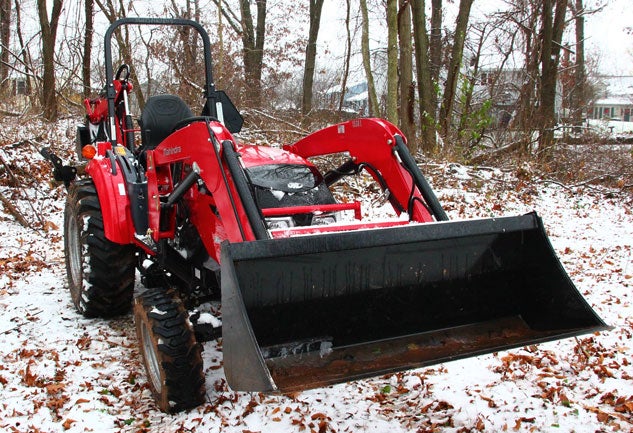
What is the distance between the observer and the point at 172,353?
3.43 m

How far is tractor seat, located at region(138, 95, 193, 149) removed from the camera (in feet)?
17.1

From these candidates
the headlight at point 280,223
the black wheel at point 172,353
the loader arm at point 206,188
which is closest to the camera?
the loader arm at point 206,188

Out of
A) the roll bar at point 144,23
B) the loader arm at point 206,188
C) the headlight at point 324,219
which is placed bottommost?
the headlight at point 324,219

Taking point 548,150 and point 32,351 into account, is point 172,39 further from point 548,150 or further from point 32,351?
point 32,351

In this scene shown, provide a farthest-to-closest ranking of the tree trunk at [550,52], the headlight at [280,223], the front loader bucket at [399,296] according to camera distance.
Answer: the tree trunk at [550,52]
the headlight at [280,223]
the front loader bucket at [399,296]

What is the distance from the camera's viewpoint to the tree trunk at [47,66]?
1221 centimetres

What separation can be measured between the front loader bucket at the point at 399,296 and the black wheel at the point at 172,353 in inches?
21.2

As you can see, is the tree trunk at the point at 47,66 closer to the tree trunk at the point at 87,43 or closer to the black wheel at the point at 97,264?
the tree trunk at the point at 87,43

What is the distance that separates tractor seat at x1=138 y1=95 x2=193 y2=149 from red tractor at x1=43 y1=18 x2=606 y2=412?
72 cm

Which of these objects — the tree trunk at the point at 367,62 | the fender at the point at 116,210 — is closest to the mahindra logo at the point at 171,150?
the fender at the point at 116,210

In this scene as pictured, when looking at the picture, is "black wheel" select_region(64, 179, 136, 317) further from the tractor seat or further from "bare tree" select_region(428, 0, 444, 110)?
"bare tree" select_region(428, 0, 444, 110)

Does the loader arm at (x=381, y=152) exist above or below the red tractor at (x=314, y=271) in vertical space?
above

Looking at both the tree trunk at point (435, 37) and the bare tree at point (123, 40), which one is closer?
the bare tree at point (123, 40)

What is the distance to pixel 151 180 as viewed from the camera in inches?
171
